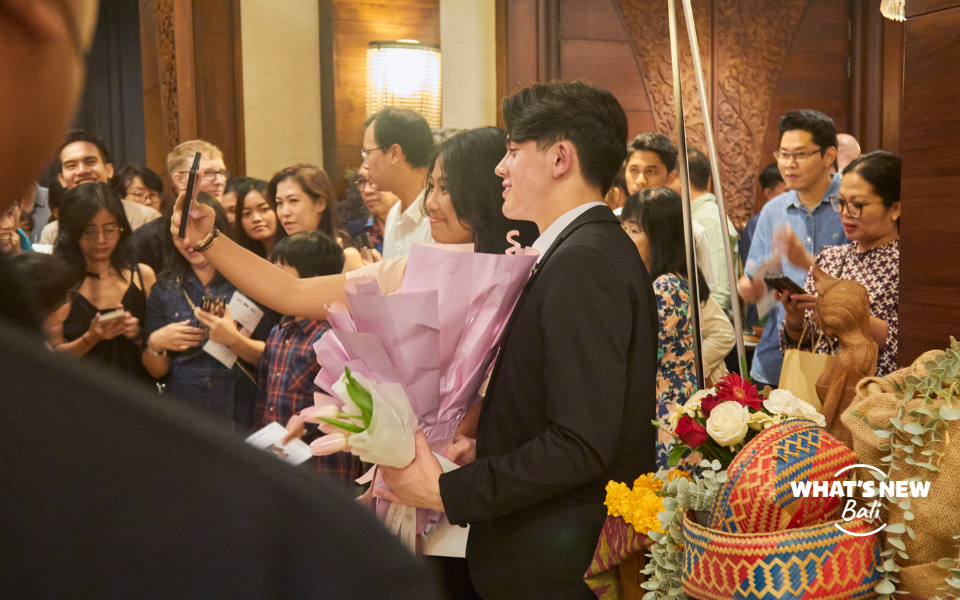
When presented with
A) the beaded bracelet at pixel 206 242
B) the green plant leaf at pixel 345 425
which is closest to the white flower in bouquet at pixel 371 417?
the green plant leaf at pixel 345 425

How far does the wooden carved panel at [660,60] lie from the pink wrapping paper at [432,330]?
441 cm

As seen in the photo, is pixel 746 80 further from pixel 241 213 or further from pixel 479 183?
pixel 479 183

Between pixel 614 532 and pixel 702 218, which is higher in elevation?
pixel 702 218

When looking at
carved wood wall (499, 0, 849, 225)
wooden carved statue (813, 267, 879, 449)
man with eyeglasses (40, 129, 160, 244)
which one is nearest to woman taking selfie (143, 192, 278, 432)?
man with eyeglasses (40, 129, 160, 244)

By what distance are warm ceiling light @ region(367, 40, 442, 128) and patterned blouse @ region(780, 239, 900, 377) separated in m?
2.89

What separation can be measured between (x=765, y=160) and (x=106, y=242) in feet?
15.3

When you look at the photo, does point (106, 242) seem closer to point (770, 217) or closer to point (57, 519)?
point (770, 217)

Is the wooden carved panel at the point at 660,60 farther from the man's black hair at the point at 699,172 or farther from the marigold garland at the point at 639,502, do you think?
the marigold garland at the point at 639,502

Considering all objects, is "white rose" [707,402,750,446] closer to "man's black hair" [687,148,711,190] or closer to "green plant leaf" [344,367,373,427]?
"green plant leaf" [344,367,373,427]

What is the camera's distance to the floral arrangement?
117 centimetres

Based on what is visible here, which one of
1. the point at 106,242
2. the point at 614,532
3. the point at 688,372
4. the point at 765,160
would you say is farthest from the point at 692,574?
the point at 765,160

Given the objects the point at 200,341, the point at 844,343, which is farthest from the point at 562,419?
the point at 200,341

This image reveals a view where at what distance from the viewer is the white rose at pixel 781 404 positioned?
120cm

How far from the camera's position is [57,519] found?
0.21 meters
